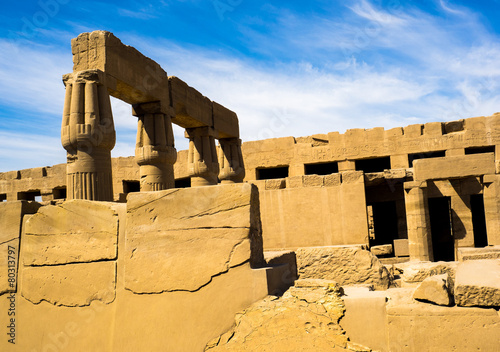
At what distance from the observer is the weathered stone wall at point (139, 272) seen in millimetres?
3188

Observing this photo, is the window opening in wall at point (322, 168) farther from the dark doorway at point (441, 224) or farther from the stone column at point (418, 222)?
the stone column at point (418, 222)

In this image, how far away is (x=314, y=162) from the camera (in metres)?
16.7

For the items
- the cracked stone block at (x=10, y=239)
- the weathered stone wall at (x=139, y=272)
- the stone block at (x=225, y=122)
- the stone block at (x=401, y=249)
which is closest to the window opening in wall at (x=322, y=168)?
the stone block at (x=401, y=249)

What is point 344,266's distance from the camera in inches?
237

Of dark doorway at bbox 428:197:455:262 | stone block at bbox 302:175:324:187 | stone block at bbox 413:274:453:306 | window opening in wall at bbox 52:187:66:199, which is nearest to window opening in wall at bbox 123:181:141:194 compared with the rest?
window opening in wall at bbox 52:187:66:199

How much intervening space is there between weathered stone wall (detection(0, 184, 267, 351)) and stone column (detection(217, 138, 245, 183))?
914 centimetres

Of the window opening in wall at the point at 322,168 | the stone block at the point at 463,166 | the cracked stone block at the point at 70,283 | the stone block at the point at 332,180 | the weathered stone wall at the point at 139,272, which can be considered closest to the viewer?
the weathered stone wall at the point at 139,272

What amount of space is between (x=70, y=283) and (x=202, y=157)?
7673mm

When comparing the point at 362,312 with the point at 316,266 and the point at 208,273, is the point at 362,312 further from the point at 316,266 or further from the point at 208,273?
the point at 316,266

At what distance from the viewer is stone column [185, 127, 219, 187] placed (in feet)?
36.3

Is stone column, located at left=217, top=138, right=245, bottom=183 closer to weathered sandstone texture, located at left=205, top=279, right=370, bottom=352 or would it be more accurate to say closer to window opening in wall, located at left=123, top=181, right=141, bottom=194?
window opening in wall, located at left=123, top=181, right=141, bottom=194

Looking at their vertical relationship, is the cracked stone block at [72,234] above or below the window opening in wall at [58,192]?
below

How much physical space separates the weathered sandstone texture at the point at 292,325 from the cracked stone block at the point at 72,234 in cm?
112

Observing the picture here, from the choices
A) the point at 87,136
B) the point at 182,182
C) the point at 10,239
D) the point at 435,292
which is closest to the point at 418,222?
the point at 87,136
